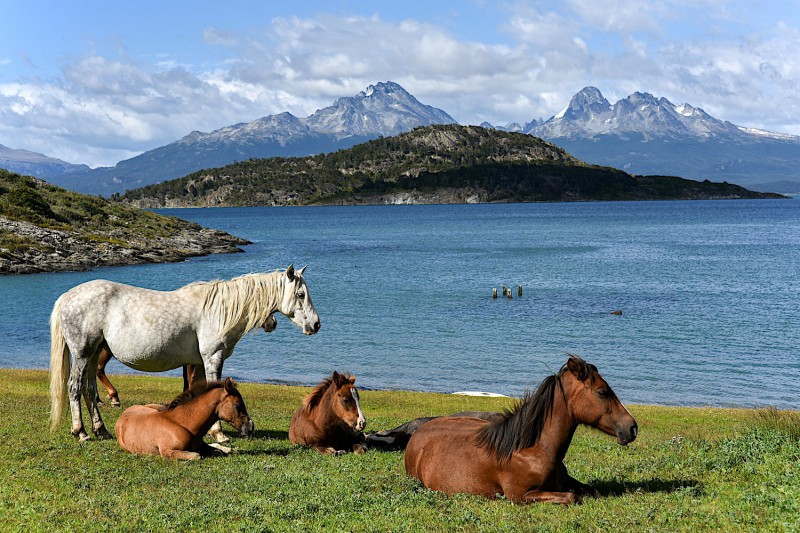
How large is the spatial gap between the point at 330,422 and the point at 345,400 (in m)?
1.01

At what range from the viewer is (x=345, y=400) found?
1370cm

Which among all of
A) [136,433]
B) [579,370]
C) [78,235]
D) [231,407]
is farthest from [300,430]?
[78,235]

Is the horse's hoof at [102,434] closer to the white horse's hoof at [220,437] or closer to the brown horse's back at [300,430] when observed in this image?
the white horse's hoof at [220,437]

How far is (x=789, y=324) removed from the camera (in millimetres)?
53219

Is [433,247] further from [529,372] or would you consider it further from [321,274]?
[529,372]

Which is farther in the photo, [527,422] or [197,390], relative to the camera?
[197,390]

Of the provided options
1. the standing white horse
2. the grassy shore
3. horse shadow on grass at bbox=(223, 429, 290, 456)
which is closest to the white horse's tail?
the standing white horse

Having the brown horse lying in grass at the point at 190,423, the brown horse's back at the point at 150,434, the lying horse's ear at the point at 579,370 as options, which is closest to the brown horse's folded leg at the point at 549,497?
the lying horse's ear at the point at 579,370

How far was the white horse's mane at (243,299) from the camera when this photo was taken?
50.1ft

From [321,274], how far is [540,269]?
27.2 metres

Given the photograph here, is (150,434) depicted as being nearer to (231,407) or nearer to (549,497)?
(231,407)

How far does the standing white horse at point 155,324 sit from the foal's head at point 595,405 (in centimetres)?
692

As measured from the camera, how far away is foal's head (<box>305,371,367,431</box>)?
13.4 meters

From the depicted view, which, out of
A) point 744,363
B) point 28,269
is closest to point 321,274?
point 28,269
